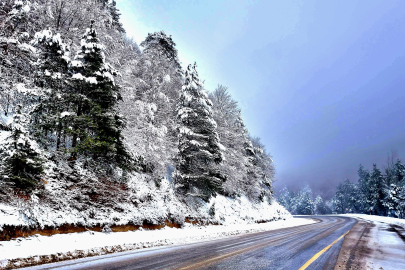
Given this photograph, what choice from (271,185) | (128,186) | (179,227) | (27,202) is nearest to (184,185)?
(179,227)

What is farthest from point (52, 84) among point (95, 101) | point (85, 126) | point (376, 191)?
point (376, 191)

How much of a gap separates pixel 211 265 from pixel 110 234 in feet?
20.2

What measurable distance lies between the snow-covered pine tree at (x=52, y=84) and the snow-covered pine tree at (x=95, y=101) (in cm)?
61

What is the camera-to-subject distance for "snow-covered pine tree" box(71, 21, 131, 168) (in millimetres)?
11742

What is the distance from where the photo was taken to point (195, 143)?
1755 cm

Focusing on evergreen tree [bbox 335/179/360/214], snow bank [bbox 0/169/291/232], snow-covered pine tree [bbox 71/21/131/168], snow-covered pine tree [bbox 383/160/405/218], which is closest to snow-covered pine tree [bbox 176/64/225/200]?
snow bank [bbox 0/169/291/232]

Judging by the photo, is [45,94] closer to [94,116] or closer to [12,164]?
[94,116]

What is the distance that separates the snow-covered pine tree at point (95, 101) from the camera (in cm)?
1174

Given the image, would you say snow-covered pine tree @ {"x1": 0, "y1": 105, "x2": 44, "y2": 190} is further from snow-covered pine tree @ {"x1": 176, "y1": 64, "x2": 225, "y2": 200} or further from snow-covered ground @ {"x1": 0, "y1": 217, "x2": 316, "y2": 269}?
snow-covered pine tree @ {"x1": 176, "y1": 64, "x2": 225, "y2": 200}

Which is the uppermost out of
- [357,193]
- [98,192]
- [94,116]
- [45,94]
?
[45,94]

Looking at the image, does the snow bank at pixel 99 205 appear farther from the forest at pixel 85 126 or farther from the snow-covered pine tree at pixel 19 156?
the snow-covered pine tree at pixel 19 156

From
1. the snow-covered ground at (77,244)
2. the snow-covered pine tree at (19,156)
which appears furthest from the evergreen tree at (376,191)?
the snow-covered pine tree at (19,156)

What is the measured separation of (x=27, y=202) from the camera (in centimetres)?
785

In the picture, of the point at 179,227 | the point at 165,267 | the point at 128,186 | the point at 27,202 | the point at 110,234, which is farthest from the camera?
the point at 179,227
